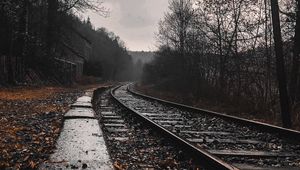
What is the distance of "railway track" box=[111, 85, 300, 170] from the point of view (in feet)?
19.4

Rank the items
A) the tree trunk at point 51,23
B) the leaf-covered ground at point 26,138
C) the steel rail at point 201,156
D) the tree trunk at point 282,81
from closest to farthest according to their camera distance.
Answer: the steel rail at point 201,156 < the leaf-covered ground at point 26,138 < the tree trunk at point 282,81 < the tree trunk at point 51,23

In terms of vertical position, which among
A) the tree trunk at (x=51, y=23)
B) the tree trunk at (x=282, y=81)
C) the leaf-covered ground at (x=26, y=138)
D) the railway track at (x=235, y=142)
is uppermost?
the tree trunk at (x=51, y=23)

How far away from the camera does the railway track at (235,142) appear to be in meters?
5.91

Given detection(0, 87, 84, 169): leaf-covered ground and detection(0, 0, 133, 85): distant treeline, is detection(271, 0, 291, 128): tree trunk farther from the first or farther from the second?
detection(0, 0, 133, 85): distant treeline

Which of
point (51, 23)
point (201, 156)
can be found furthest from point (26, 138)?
point (51, 23)

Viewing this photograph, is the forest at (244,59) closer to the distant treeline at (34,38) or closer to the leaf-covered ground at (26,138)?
the leaf-covered ground at (26,138)

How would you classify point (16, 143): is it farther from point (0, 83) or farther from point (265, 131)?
point (0, 83)

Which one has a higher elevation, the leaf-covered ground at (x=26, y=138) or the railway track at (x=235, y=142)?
the leaf-covered ground at (x=26, y=138)

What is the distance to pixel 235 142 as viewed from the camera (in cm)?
791

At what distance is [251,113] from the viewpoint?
16.4 meters

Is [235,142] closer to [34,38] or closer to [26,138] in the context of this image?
[26,138]

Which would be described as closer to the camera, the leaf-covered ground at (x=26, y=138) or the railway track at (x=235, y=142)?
the leaf-covered ground at (x=26, y=138)

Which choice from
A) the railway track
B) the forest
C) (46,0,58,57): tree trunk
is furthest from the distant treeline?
the railway track

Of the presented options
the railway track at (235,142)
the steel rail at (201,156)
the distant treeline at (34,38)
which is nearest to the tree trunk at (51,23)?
the distant treeline at (34,38)
